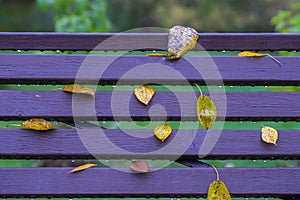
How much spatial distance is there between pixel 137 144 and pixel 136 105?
136mm

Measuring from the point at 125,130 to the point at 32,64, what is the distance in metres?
0.40

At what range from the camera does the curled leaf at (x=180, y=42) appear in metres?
1.73

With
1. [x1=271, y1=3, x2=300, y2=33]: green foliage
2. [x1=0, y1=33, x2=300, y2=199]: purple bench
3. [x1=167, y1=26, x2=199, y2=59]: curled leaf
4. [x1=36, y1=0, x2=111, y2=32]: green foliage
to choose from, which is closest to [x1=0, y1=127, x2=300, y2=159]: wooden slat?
[x1=0, y1=33, x2=300, y2=199]: purple bench

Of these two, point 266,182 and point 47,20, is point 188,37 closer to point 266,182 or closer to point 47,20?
point 266,182

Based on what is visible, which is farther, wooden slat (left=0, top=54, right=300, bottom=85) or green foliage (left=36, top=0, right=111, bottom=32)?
green foliage (left=36, top=0, right=111, bottom=32)

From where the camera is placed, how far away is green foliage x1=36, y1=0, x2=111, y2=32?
13.6 feet

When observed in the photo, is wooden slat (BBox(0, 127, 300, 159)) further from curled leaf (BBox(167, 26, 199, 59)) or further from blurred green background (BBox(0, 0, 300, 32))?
blurred green background (BBox(0, 0, 300, 32))

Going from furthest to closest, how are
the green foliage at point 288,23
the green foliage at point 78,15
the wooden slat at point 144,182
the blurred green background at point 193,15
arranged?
the blurred green background at point 193,15, the green foliage at point 78,15, the green foliage at point 288,23, the wooden slat at point 144,182

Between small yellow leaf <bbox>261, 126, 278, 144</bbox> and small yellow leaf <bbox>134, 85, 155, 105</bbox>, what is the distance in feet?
1.35

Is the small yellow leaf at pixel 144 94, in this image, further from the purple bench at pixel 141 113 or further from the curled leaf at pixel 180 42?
the curled leaf at pixel 180 42

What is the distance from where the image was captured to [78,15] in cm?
430

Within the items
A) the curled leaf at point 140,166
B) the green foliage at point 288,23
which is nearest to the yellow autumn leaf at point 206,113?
the curled leaf at point 140,166

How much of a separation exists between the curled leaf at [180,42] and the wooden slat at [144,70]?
0.10ft

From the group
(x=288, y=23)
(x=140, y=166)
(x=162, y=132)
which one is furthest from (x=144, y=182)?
(x=288, y=23)
